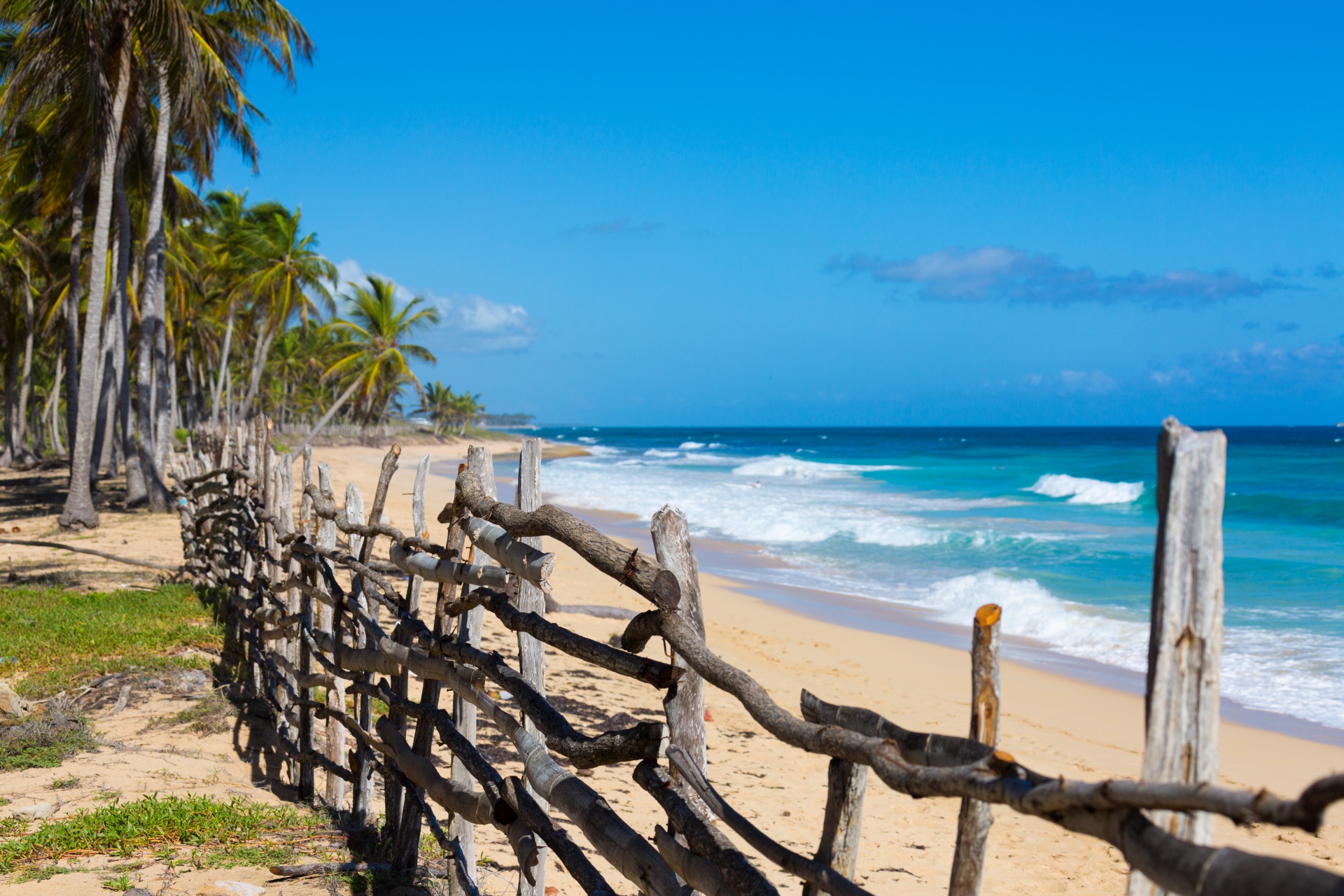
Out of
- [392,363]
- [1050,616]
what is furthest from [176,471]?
[392,363]

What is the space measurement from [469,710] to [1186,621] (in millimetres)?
2606

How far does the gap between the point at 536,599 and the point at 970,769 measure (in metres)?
1.76

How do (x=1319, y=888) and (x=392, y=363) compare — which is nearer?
(x=1319, y=888)

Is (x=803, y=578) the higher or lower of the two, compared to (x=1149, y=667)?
lower

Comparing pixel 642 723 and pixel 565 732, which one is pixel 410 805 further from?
pixel 642 723

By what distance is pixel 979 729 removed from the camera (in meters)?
1.32

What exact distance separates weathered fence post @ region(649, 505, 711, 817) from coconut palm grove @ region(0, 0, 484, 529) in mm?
12229

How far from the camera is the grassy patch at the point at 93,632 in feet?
18.0

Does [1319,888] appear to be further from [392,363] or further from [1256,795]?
[392,363]

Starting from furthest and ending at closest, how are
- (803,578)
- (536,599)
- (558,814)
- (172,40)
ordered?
(803,578)
(172,40)
(558,814)
(536,599)

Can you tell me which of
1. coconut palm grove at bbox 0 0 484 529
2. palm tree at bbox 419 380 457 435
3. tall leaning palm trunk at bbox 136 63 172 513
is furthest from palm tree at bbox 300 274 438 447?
palm tree at bbox 419 380 457 435

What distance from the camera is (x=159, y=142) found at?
1405cm

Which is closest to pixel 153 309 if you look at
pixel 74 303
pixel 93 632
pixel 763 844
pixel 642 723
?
pixel 74 303

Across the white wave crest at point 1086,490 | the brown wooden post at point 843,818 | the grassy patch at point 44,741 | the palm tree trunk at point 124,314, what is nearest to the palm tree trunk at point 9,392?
the palm tree trunk at point 124,314
